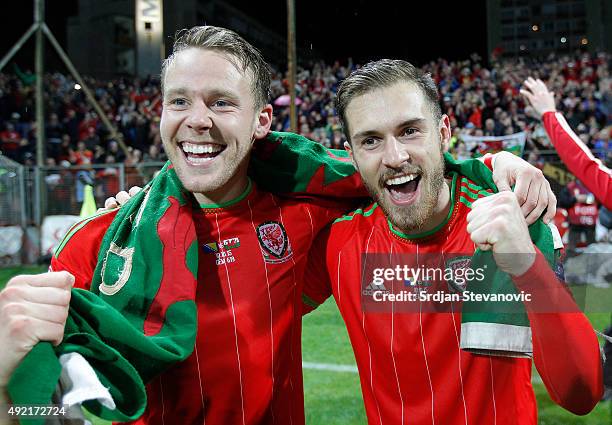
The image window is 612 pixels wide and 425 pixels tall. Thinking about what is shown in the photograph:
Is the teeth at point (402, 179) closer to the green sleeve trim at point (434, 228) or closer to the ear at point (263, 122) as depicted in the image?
the green sleeve trim at point (434, 228)

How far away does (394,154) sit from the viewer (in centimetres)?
144

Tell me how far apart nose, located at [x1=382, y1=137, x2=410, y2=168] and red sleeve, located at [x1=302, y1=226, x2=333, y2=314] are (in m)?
0.32

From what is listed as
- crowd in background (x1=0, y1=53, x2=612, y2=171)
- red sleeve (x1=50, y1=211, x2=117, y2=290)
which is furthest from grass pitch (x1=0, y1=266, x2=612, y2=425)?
crowd in background (x1=0, y1=53, x2=612, y2=171)

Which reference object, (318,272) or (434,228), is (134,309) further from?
(434,228)

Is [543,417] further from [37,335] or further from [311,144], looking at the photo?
[37,335]

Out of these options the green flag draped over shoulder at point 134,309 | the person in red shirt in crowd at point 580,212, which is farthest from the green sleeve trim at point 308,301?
the person in red shirt in crowd at point 580,212

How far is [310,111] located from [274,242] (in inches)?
95.7

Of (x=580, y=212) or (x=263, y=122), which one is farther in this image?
(x=580, y=212)

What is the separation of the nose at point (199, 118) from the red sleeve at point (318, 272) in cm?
46

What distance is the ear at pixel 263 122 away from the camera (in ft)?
5.44

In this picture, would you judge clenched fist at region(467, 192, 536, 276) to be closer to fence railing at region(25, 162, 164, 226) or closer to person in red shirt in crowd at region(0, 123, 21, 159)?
fence railing at region(25, 162, 164, 226)

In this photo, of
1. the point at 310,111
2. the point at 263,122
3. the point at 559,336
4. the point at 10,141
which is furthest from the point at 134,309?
the point at 10,141

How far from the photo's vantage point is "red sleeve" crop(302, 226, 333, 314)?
168 cm

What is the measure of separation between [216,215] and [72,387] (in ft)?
2.53
